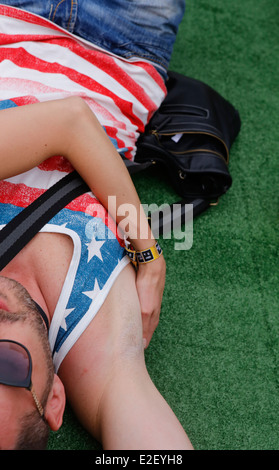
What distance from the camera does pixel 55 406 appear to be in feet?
3.52

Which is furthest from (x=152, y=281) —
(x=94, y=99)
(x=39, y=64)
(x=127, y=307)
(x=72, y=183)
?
(x=39, y=64)

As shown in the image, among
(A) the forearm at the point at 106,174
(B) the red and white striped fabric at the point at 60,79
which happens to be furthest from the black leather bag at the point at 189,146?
(A) the forearm at the point at 106,174

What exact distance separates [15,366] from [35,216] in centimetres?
41

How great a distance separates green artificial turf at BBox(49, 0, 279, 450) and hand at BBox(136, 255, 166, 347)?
0.43 ft

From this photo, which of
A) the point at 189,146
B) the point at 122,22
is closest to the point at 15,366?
the point at 189,146

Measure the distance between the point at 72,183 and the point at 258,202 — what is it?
89cm

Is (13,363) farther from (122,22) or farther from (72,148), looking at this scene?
(122,22)

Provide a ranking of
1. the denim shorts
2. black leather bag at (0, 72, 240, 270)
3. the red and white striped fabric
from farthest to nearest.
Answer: black leather bag at (0, 72, 240, 270) < the denim shorts < the red and white striped fabric

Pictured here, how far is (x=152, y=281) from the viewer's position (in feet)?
4.49

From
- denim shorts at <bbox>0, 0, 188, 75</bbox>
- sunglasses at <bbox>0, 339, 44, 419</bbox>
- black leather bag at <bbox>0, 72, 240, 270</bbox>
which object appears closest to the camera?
sunglasses at <bbox>0, 339, 44, 419</bbox>

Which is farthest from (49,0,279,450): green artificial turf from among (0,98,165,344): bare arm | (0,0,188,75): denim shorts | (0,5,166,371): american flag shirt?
(0,0,188,75): denim shorts

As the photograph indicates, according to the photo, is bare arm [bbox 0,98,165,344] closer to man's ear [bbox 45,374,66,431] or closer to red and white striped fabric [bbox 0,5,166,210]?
red and white striped fabric [bbox 0,5,166,210]

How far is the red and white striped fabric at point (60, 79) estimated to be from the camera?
1.31 metres

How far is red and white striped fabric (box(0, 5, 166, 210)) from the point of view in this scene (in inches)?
51.5
